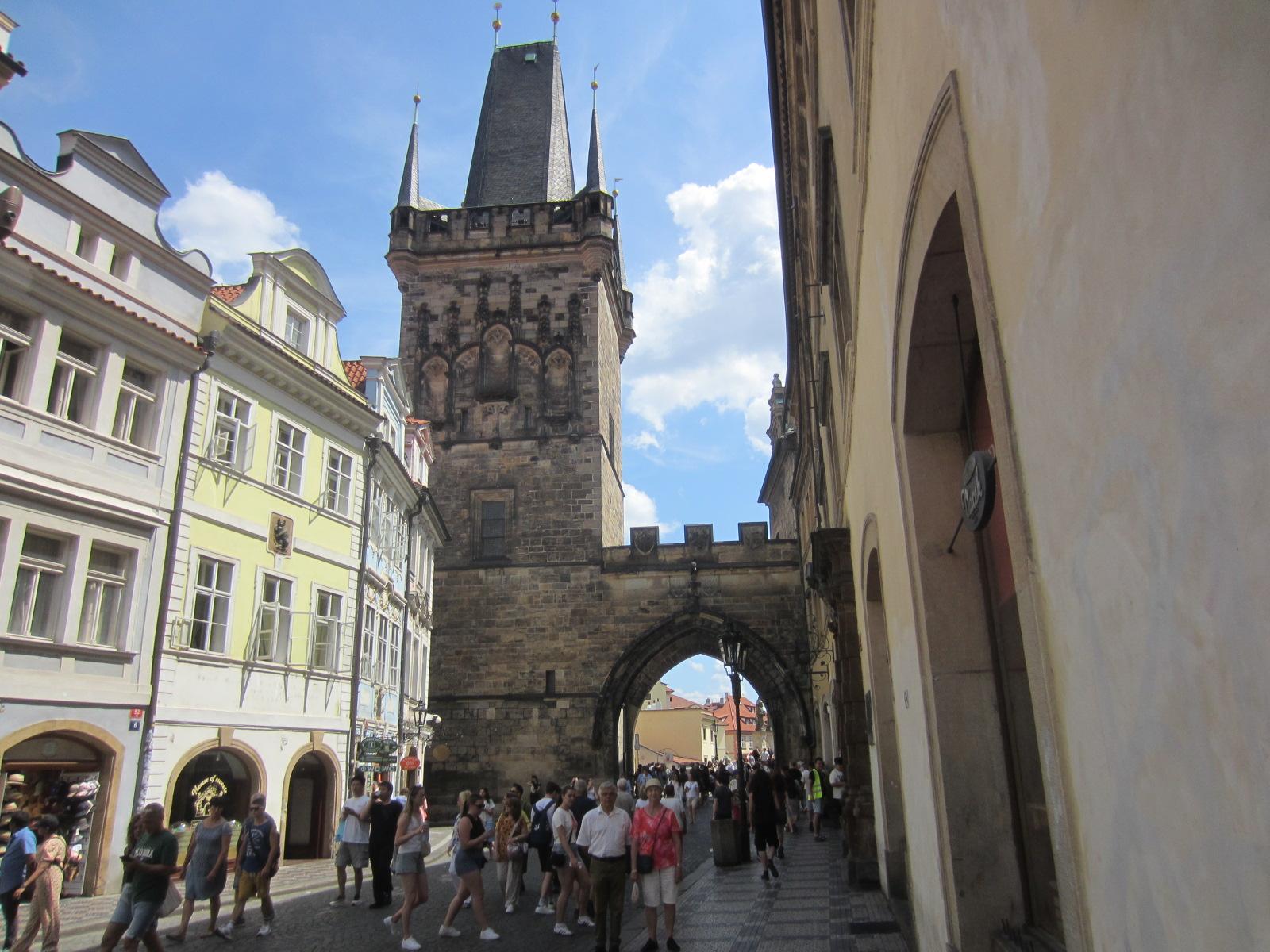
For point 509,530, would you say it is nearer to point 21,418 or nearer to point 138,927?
point 21,418

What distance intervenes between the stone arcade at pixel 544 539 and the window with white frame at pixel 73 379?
17396 millimetres

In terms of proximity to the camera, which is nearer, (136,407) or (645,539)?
(136,407)

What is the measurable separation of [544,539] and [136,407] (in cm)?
1713

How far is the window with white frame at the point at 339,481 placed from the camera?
17359 mm

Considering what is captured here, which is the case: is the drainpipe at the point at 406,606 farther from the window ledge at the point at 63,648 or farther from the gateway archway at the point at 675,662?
the window ledge at the point at 63,648

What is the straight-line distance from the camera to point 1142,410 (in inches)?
64.5

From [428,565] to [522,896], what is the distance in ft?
50.3

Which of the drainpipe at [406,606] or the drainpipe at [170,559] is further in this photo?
the drainpipe at [406,606]

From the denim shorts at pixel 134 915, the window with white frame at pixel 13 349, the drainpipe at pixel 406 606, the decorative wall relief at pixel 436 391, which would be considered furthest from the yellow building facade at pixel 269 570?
the decorative wall relief at pixel 436 391

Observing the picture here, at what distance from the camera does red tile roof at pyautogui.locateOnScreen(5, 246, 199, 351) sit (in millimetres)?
11367

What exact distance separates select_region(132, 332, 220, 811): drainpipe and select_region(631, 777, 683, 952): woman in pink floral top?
25.7 ft

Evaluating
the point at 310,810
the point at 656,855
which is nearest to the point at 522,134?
the point at 310,810

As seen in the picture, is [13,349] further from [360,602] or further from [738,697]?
[738,697]

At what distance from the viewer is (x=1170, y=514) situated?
1.57 meters
